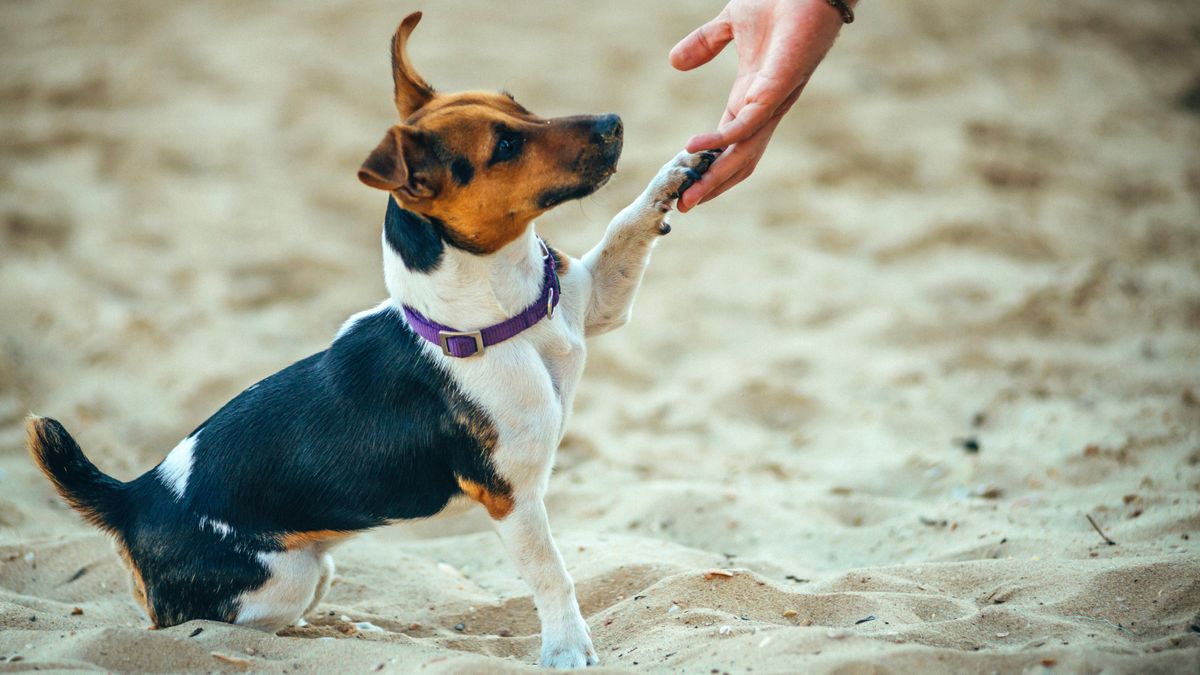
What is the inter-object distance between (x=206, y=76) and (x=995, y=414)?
631 cm

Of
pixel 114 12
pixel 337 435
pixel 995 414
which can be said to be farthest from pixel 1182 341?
pixel 114 12

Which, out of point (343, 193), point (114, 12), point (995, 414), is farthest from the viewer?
point (114, 12)

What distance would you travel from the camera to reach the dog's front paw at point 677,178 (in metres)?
3.29

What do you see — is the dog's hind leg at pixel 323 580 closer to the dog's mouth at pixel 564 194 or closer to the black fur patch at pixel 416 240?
the black fur patch at pixel 416 240

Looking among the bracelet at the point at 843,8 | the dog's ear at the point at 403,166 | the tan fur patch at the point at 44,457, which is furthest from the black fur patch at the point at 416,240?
the bracelet at the point at 843,8

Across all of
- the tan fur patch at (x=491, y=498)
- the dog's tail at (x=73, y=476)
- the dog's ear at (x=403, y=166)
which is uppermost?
the dog's ear at (x=403, y=166)

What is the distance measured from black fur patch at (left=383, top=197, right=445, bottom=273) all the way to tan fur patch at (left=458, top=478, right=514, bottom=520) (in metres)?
0.61

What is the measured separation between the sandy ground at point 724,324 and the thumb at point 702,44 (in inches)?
20.5

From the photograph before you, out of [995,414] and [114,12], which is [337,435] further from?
[114,12]

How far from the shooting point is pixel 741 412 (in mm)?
5250

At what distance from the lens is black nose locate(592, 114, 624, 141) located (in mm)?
3018

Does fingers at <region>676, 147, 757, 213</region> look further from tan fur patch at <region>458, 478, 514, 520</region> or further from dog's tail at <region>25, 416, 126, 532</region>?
dog's tail at <region>25, 416, 126, 532</region>

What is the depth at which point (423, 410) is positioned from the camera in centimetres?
306

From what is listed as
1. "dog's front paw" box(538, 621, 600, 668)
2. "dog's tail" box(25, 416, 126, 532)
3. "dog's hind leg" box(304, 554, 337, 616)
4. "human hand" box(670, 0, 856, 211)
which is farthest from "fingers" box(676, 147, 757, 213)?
"dog's tail" box(25, 416, 126, 532)
